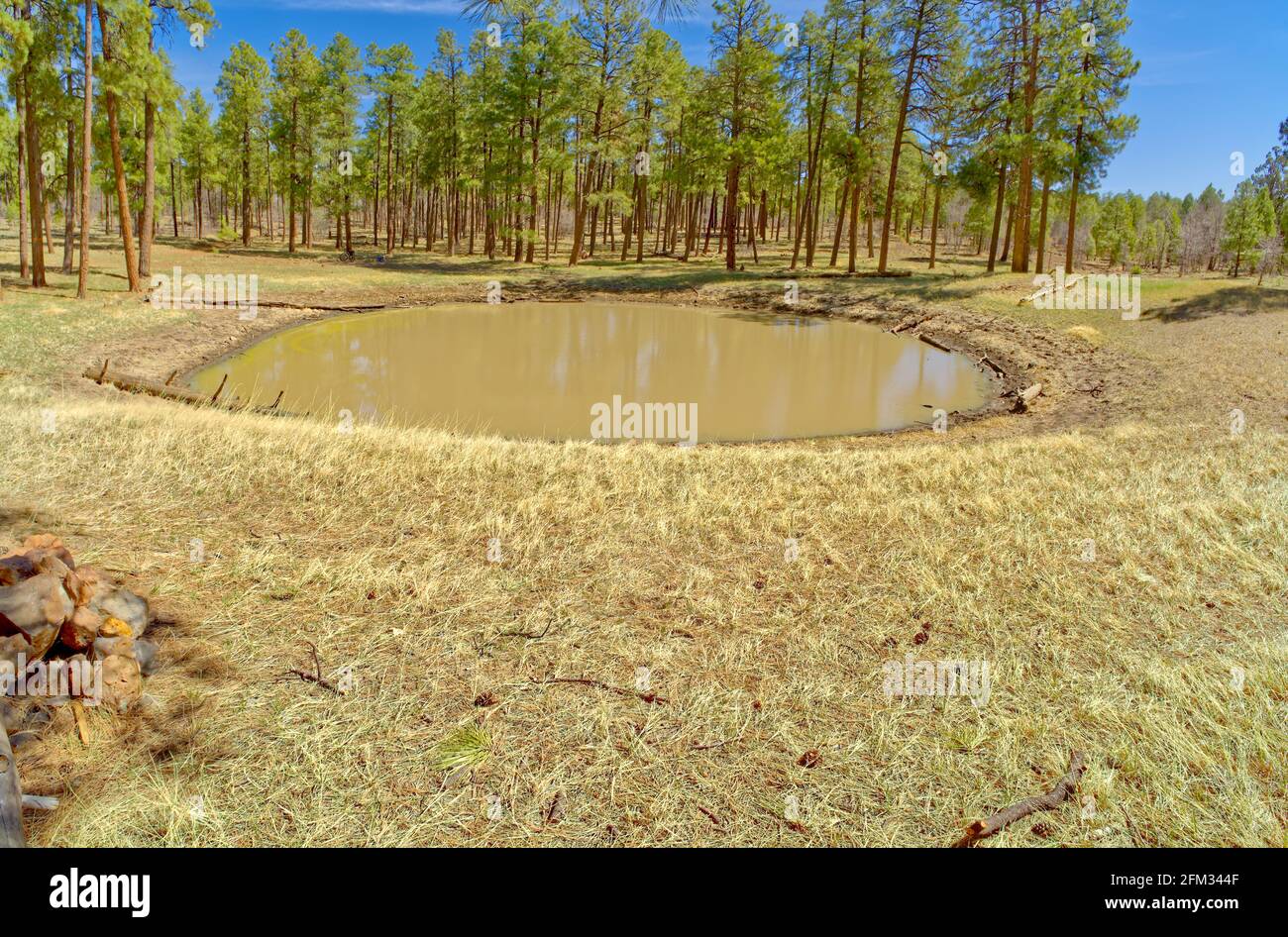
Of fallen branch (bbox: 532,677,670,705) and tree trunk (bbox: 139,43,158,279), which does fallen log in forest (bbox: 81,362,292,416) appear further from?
tree trunk (bbox: 139,43,158,279)

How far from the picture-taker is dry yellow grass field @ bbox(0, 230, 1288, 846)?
3609 millimetres

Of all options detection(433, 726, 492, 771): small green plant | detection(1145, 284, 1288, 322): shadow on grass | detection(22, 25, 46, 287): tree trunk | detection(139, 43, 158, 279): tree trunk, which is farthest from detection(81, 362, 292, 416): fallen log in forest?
detection(1145, 284, 1288, 322): shadow on grass

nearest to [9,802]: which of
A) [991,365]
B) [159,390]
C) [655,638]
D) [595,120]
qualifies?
[655,638]

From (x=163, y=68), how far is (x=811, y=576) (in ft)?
83.4

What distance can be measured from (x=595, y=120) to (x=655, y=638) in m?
39.7

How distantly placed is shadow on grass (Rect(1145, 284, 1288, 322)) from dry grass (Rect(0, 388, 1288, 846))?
662 inches

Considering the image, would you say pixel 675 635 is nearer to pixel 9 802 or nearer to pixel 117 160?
pixel 9 802

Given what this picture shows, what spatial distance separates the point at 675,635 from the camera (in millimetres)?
5328

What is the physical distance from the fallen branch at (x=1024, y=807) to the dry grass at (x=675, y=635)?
0.07 metres

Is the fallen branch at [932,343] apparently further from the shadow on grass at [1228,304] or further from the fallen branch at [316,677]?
the fallen branch at [316,677]
